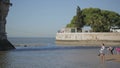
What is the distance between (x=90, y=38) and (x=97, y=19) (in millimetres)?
14944

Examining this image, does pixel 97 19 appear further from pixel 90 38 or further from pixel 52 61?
pixel 52 61

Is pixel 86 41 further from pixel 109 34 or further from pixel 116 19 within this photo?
pixel 116 19

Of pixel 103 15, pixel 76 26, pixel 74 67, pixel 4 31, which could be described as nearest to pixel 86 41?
pixel 76 26

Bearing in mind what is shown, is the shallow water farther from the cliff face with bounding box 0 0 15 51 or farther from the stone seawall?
the stone seawall

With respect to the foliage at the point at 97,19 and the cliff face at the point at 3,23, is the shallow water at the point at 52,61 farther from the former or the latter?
the foliage at the point at 97,19

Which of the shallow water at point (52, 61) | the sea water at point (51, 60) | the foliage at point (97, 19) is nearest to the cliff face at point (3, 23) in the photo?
the sea water at point (51, 60)

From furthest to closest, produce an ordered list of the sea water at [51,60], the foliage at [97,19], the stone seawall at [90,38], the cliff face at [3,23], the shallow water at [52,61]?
the foliage at [97,19], the stone seawall at [90,38], the cliff face at [3,23], the sea water at [51,60], the shallow water at [52,61]

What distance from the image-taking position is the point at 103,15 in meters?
113

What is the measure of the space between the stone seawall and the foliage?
1080cm

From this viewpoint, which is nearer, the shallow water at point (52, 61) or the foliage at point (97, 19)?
the shallow water at point (52, 61)

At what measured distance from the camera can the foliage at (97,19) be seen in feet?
337

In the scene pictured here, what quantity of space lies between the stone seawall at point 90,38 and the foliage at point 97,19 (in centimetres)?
1080

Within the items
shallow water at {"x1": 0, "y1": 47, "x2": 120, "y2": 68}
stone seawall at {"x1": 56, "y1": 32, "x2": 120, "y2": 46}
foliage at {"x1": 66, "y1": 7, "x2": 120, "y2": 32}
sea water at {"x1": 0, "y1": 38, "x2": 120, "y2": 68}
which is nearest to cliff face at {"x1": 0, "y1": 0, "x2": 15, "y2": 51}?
sea water at {"x1": 0, "y1": 38, "x2": 120, "y2": 68}

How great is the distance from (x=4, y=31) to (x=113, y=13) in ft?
251
